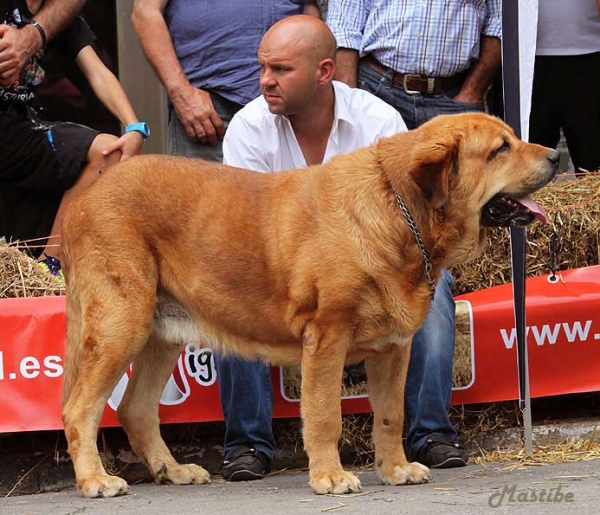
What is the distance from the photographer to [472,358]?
244 inches

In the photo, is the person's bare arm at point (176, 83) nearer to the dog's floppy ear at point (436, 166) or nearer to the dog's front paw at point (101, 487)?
→ the dog's floppy ear at point (436, 166)

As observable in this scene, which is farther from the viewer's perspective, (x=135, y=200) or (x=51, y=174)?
(x=51, y=174)

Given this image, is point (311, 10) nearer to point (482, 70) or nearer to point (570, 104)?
point (482, 70)

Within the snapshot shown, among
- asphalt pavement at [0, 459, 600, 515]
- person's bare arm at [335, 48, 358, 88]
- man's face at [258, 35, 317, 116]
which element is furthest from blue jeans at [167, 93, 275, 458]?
person's bare arm at [335, 48, 358, 88]

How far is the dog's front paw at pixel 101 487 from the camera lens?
5.07 meters

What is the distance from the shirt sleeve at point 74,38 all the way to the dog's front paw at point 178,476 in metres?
2.91

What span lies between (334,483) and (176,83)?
9.63 ft

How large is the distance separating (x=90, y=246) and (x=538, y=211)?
193cm

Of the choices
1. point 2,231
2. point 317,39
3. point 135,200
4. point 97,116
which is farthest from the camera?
point 97,116

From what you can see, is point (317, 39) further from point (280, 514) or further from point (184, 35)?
point (280, 514)

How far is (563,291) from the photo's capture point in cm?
630

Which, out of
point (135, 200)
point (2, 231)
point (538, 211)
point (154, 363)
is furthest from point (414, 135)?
point (2, 231)

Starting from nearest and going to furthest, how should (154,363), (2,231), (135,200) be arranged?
(135,200) < (154,363) < (2,231)

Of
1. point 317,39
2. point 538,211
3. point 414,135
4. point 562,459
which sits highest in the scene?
point 317,39
